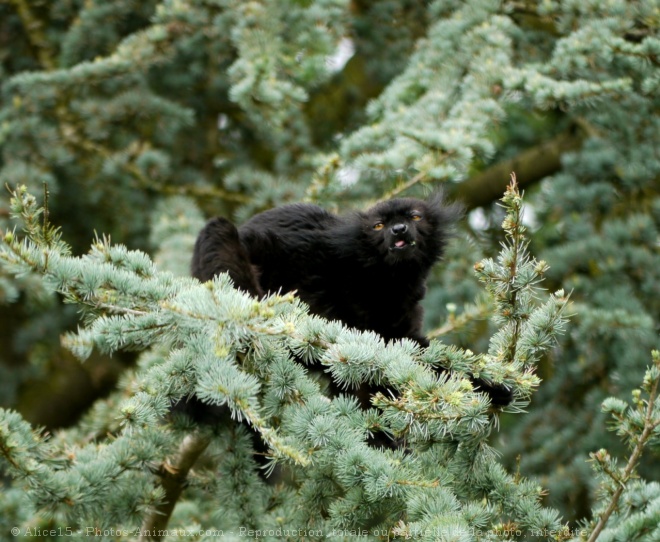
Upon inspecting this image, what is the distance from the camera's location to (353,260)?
381 cm

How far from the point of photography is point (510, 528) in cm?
223

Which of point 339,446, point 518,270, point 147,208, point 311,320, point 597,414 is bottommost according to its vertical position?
point 597,414

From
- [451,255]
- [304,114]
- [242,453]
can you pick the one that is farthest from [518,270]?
[304,114]

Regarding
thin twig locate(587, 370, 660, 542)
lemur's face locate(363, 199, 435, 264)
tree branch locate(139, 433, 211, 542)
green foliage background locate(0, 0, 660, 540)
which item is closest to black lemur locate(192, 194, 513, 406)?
lemur's face locate(363, 199, 435, 264)

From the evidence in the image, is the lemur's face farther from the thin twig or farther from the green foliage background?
the thin twig

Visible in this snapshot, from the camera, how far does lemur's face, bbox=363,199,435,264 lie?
12.0ft

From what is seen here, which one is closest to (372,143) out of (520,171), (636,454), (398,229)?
(398,229)

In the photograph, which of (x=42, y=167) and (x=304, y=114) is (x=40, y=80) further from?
(x=304, y=114)

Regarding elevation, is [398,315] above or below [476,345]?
above

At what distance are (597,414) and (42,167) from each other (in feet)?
11.8

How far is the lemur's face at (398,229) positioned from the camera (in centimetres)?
366

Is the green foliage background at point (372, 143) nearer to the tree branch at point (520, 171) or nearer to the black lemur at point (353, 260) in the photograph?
the tree branch at point (520, 171)

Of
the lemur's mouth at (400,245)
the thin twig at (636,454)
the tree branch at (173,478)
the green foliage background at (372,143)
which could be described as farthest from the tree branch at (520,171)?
the thin twig at (636,454)

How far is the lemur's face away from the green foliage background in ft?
0.62
